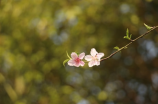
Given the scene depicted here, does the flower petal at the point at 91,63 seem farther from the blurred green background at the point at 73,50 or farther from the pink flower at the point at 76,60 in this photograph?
the blurred green background at the point at 73,50

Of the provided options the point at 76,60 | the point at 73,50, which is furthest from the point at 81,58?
the point at 73,50

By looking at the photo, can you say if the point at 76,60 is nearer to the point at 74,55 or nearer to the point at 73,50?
the point at 74,55

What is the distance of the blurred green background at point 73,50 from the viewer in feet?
7.56

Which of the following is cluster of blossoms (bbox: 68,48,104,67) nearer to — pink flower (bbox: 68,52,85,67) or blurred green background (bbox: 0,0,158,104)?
pink flower (bbox: 68,52,85,67)

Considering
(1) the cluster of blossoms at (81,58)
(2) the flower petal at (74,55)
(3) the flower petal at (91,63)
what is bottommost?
(3) the flower petal at (91,63)

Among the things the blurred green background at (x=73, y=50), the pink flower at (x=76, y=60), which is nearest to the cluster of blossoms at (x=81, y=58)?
the pink flower at (x=76, y=60)

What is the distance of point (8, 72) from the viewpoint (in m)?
2.71

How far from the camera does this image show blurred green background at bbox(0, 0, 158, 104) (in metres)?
2.30

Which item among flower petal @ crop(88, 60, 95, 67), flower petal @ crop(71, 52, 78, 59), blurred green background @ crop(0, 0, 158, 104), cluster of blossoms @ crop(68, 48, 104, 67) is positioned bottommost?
flower petal @ crop(88, 60, 95, 67)

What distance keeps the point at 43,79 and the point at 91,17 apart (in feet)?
2.18

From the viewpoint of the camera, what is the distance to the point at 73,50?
2.47 m

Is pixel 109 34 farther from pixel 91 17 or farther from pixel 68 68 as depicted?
pixel 68 68

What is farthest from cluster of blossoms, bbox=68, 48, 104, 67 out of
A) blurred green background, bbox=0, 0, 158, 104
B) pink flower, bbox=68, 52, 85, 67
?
blurred green background, bbox=0, 0, 158, 104

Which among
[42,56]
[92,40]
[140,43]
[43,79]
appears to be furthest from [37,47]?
[140,43]
